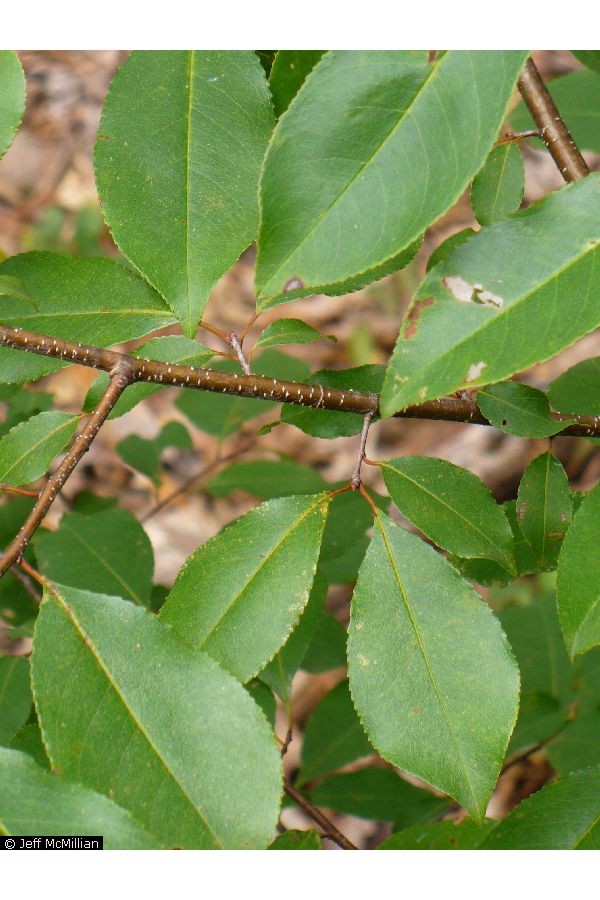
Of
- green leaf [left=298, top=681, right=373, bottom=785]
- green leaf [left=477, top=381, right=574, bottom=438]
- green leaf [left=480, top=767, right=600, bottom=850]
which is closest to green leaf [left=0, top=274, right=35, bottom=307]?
green leaf [left=477, top=381, right=574, bottom=438]

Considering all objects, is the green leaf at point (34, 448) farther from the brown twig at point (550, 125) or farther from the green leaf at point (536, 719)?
the green leaf at point (536, 719)

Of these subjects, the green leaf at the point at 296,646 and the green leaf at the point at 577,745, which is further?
the green leaf at the point at 577,745

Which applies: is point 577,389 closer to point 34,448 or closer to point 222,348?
point 34,448

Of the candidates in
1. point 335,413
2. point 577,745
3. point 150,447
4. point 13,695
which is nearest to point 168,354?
point 335,413

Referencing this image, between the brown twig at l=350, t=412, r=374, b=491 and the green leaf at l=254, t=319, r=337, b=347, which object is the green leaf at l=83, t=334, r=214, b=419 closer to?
the green leaf at l=254, t=319, r=337, b=347

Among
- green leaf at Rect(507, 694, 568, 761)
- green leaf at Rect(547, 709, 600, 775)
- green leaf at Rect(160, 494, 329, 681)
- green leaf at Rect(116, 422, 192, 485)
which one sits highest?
green leaf at Rect(160, 494, 329, 681)

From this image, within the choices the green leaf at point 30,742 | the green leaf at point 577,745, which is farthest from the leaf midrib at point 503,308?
Result: the green leaf at point 577,745
